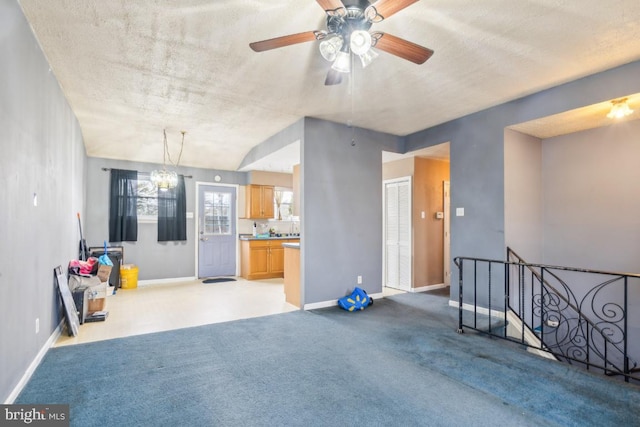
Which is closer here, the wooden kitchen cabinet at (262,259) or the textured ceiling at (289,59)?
the textured ceiling at (289,59)

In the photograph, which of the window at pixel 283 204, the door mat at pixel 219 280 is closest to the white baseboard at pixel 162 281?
the door mat at pixel 219 280

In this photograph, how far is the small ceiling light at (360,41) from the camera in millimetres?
2053

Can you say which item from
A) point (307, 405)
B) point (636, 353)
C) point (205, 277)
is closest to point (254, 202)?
point (205, 277)

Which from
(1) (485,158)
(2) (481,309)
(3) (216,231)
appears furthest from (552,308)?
(3) (216,231)

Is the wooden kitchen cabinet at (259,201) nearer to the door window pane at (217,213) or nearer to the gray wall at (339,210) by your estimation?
the door window pane at (217,213)

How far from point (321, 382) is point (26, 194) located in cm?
276

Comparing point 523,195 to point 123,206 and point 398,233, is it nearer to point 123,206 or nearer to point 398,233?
point 398,233

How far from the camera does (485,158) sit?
4.35 meters

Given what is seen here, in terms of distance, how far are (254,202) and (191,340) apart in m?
4.48

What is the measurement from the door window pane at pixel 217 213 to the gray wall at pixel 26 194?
3656 mm

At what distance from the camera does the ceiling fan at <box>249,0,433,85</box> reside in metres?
1.93

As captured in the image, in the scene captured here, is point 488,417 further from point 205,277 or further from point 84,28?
point 205,277

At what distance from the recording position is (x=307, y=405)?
2.18 meters

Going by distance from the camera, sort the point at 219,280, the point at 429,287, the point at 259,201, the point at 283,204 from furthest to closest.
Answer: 1. the point at 283,204
2. the point at 259,201
3. the point at 219,280
4. the point at 429,287
